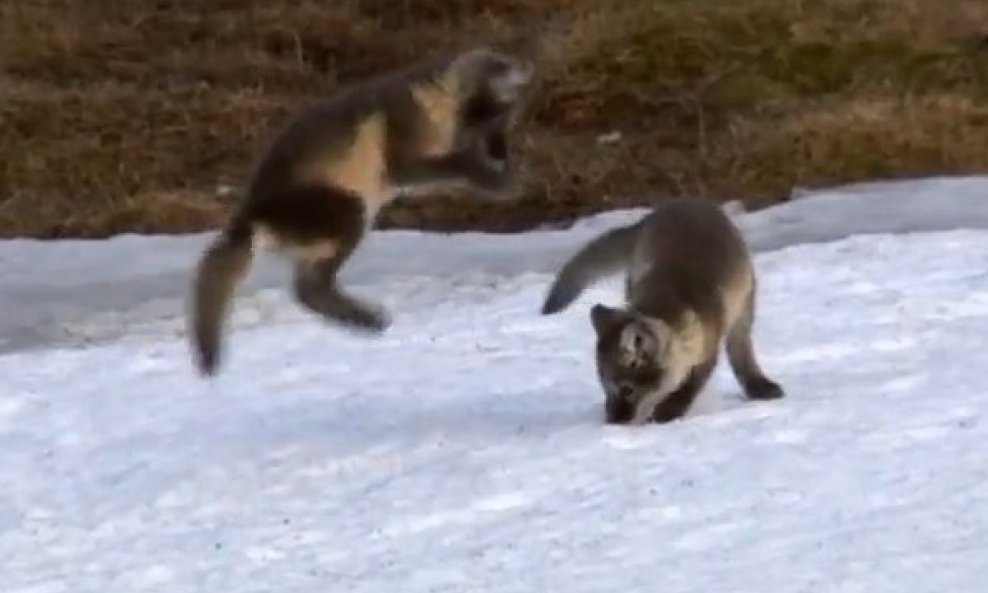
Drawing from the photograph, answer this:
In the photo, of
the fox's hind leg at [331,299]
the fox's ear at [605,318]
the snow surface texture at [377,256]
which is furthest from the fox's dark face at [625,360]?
the snow surface texture at [377,256]

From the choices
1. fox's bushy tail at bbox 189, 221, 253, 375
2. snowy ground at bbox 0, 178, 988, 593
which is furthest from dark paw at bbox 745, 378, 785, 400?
fox's bushy tail at bbox 189, 221, 253, 375

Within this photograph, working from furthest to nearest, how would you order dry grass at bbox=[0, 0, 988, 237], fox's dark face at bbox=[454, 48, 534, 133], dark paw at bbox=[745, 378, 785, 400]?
dry grass at bbox=[0, 0, 988, 237]
dark paw at bbox=[745, 378, 785, 400]
fox's dark face at bbox=[454, 48, 534, 133]

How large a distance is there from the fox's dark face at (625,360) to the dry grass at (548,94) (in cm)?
649

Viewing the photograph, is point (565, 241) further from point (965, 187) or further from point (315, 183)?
point (315, 183)

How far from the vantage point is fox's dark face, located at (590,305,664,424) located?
22.7ft

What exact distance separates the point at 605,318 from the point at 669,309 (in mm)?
198

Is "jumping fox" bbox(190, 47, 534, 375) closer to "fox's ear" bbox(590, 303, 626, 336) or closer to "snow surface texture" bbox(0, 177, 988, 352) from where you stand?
"fox's ear" bbox(590, 303, 626, 336)

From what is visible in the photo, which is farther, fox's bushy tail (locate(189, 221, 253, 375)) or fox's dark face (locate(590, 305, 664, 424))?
fox's dark face (locate(590, 305, 664, 424))

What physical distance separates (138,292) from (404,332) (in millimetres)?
2274

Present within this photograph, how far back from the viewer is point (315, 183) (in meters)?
6.92

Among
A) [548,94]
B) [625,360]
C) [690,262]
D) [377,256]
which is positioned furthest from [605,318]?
[548,94]

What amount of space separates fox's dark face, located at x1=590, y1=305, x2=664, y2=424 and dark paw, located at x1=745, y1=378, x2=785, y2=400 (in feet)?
1.77

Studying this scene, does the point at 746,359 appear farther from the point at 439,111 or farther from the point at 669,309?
the point at 439,111

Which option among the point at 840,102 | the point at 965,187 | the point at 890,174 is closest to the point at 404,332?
the point at 965,187
